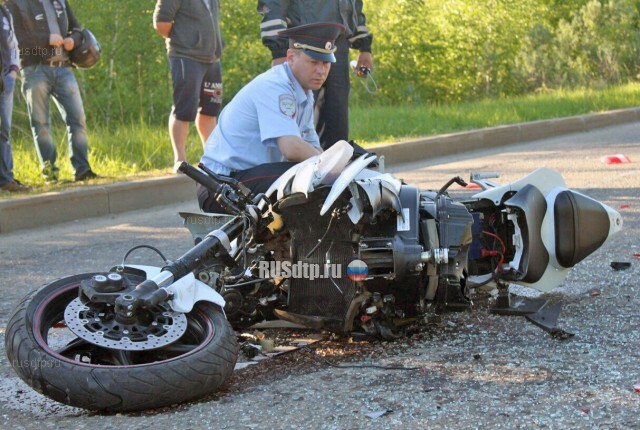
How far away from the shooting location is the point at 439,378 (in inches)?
173

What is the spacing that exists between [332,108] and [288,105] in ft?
8.50

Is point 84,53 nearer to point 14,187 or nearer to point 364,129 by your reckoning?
point 14,187

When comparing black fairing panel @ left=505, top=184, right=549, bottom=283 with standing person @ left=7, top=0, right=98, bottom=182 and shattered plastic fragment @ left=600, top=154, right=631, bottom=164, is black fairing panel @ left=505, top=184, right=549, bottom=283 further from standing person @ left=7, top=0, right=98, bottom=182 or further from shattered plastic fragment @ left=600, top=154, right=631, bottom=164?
shattered plastic fragment @ left=600, top=154, right=631, bottom=164

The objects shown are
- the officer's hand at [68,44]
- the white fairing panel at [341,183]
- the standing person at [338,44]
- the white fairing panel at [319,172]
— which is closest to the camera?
the white fairing panel at [341,183]

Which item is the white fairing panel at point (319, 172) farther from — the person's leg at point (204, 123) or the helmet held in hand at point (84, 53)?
the helmet held in hand at point (84, 53)

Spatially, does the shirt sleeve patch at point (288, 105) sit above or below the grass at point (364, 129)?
above

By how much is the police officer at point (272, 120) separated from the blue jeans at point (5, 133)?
161 inches

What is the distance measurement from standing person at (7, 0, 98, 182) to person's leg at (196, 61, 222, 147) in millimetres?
1020

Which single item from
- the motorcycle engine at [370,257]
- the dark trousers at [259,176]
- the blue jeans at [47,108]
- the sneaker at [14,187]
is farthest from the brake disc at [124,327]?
the blue jeans at [47,108]

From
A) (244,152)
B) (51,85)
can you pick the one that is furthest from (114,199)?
(244,152)

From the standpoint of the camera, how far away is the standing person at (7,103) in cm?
893

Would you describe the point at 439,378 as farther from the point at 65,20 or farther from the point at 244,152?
the point at 65,20

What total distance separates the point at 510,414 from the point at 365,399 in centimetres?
53

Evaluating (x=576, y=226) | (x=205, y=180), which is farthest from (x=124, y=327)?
(x=576, y=226)
